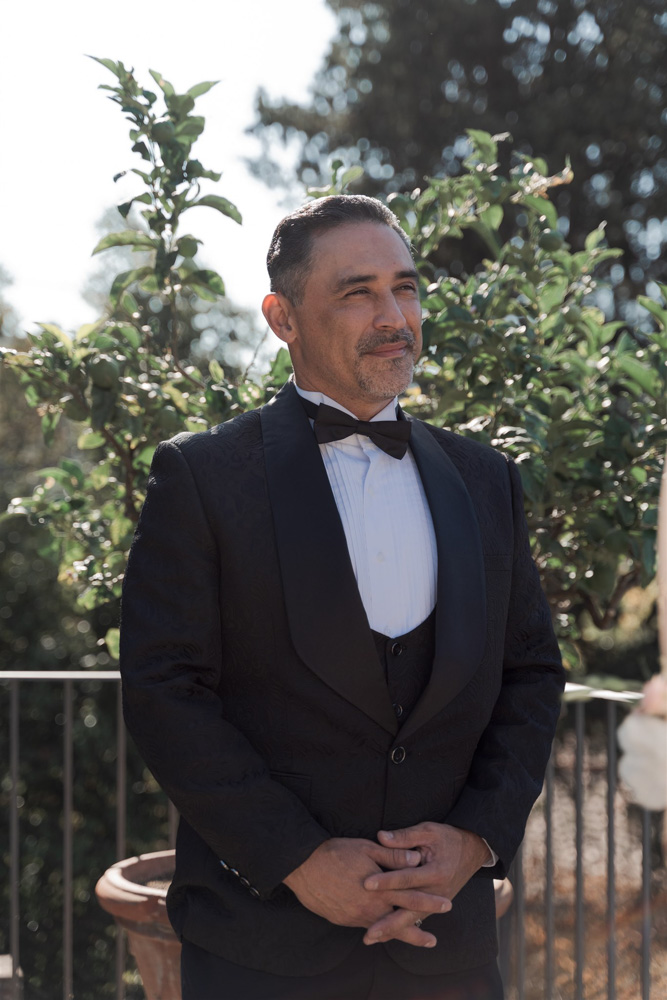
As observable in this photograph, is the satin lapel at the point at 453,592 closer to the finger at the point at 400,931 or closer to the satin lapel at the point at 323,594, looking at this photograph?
the satin lapel at the point at 323,594

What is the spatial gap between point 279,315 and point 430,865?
3.12 feet

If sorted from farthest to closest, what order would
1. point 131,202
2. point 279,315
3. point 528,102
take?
point 528,102 < point 131,202 < point 279,315

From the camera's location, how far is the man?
4.83 ft

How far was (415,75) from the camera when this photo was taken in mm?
10891

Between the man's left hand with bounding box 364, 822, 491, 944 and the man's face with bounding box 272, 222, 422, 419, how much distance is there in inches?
27.8

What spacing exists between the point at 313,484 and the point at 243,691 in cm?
34

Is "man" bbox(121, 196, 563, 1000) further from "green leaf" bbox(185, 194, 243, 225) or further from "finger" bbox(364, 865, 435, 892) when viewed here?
"green leaf" bbox(185, 194, 243, 225)

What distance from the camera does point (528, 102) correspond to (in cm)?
1071

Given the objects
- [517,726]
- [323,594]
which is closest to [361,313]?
[323,594]

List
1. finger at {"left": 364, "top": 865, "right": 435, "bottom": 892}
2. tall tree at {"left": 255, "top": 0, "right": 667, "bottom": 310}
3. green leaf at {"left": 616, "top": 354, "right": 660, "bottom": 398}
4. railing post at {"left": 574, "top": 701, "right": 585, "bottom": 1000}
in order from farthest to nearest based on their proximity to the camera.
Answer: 1. tall tree at {"left": 255, "top": 0, "right": 667, "bottom": 310}
2. railing post at {"left": 574, "top": 701, "right": 585, "bottom": 1000}
3. green leaf at {"left": 616, "top": 354, "right": 660, "bottom": 398}
4. finger at {"left": 364, "top": 865, "right": 435, "bottom": 892}

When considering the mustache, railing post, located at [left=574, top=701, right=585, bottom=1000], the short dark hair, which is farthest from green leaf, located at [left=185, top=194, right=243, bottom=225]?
railing post, located at [left=574, top=701, right=585, bottom=1000]

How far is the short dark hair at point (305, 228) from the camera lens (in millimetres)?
1724

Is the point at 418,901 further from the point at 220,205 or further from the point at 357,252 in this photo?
the point at 220,205

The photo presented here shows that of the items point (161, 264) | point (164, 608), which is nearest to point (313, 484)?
point (164, 608)
